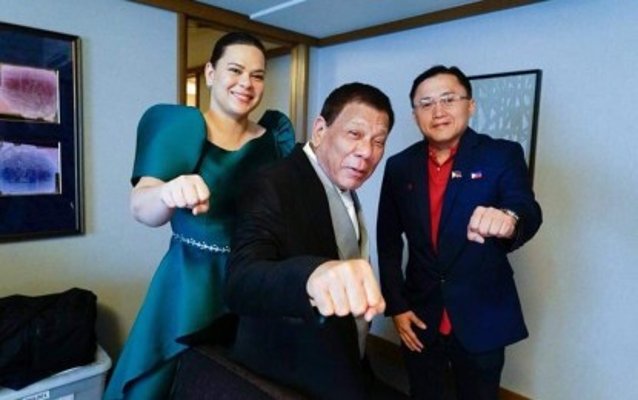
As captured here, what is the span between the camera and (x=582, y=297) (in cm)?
193

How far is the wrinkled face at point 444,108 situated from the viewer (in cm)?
130

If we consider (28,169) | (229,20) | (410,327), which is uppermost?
(229,20)

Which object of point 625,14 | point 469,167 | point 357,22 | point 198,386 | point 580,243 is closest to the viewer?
point 198,386

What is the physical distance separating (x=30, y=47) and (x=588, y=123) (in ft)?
8.10

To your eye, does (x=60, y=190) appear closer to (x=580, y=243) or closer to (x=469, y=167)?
(x=469, y=167)

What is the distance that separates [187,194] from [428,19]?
6.84ft

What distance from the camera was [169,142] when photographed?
96 cm

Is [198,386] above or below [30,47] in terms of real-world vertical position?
below

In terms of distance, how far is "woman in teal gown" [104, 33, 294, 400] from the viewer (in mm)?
982

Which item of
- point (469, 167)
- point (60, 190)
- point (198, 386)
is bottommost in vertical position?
point (198, 386)

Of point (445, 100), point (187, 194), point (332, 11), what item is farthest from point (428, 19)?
point (187, 194)

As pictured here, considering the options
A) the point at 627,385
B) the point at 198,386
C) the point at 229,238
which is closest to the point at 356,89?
the point at 229,238

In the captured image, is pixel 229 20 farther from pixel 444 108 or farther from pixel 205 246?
pixel 205 246

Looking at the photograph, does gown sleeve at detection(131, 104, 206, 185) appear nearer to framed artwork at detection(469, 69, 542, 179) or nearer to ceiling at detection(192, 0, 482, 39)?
ceiling at detection(192, 0, 482, 39)
